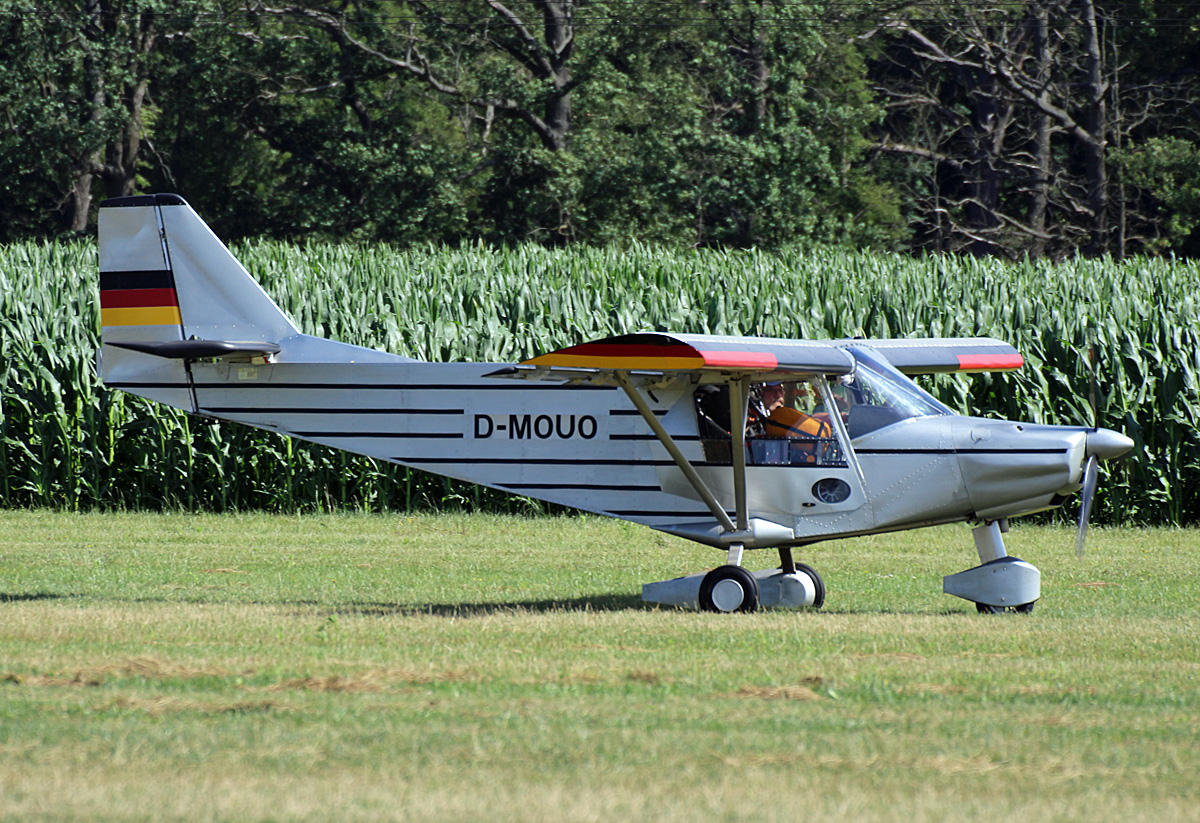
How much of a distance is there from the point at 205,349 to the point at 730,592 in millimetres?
3851

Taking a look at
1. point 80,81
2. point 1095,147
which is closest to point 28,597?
point 80,81

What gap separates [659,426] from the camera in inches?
352

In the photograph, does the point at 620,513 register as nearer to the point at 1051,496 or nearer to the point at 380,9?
the point at 1051,496

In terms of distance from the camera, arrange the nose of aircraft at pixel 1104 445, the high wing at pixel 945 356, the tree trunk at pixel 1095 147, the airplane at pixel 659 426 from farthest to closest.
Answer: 1. the tree trunk at pixel 1095 147
2. the high wing at pixel 945 356
3. the airplane at pixel 659 426
4. the nose of aircraft at pixel 1104 445

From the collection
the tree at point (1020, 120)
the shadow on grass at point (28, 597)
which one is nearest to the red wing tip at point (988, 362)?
the shadow on grass at point (28, 597)

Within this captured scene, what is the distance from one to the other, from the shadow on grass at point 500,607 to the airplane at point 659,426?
37cm

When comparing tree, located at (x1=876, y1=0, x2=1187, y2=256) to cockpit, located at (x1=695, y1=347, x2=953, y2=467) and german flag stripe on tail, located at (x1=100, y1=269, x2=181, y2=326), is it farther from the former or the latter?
german flag stripe on tail, located at (x1=100, y1=269, x2=181, y2=326)

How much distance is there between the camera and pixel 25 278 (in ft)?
57.5

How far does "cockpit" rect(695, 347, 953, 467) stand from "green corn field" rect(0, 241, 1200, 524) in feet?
20.2

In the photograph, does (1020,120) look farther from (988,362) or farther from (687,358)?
(687,358)

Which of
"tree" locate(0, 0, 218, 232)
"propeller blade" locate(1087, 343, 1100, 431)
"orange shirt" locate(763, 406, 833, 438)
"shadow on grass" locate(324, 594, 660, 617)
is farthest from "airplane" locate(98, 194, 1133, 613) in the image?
→ "tree" locate(0, 0, 218, 232)

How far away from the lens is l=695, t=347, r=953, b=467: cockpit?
29.9ft

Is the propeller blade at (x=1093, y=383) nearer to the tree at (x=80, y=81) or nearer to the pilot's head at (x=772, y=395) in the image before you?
the pilot's head at (x=772, y=395)

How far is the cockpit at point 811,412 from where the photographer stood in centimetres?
912
